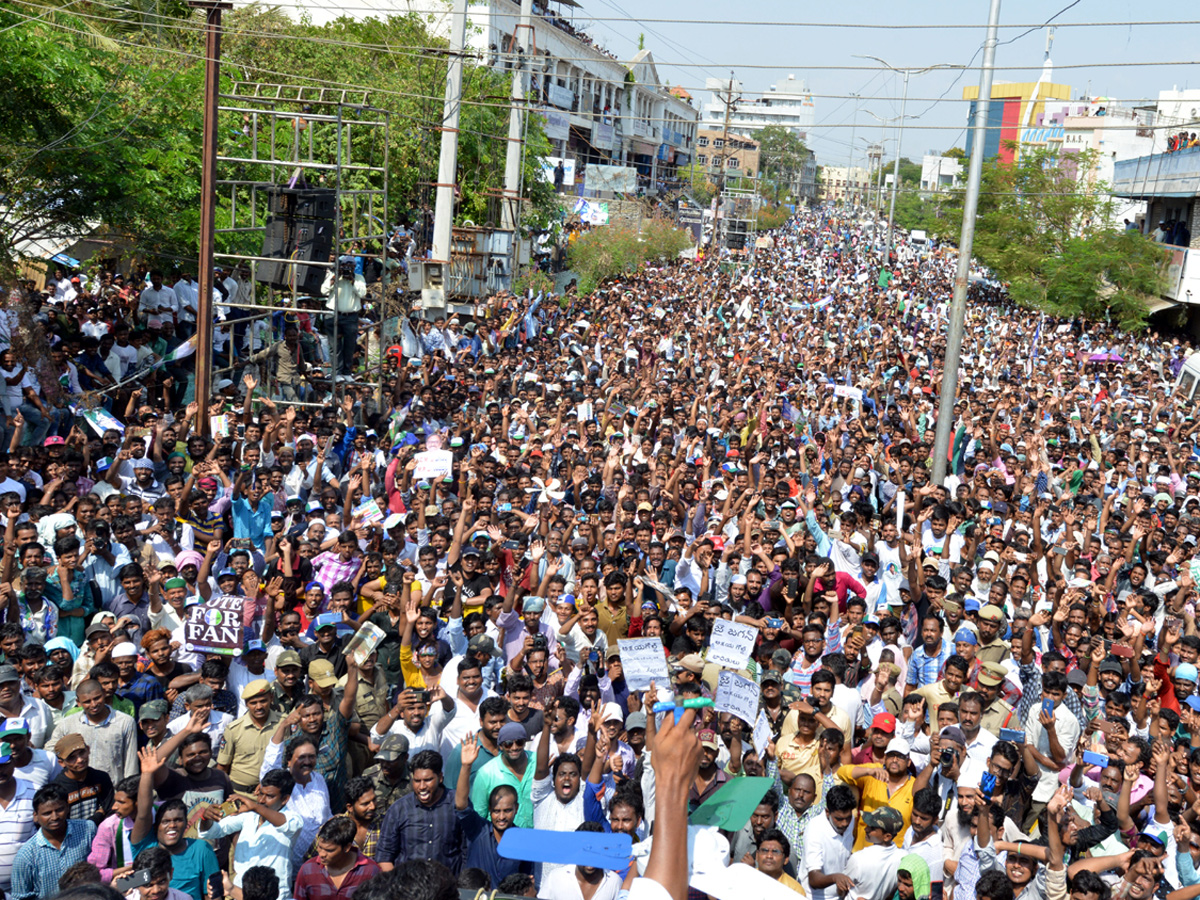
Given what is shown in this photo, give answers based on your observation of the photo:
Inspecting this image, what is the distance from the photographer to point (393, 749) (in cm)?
514

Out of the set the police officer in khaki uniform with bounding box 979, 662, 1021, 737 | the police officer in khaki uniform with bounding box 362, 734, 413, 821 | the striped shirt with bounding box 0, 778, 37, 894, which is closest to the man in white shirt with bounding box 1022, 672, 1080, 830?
the police officer in khaki uniform with bounding box 979, 662, 1021, 737

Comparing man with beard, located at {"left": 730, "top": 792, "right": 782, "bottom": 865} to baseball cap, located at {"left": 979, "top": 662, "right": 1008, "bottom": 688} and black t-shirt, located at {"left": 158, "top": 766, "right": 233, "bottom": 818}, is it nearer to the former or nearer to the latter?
baseball cap, located at {"left": 979, "top": 662, "right": 1008, "bottom": 688}

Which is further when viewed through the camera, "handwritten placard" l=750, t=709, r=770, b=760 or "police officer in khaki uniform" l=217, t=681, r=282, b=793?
"handwritten placard" l=750, t=709, r=770, b=760

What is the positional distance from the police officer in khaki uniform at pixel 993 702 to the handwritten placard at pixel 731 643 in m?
1.25

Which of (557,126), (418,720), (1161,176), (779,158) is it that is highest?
(779,158)

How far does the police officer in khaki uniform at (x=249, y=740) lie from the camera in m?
5.36

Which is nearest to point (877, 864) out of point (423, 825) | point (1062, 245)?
point (423, 825)

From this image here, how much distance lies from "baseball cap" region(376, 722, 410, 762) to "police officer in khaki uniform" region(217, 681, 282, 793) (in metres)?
0.58

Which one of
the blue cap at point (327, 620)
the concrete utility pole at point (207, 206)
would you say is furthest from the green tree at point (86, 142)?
the blue cap at point (327, 620)

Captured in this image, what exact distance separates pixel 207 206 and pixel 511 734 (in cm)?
651

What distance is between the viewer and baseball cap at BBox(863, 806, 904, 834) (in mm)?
4938

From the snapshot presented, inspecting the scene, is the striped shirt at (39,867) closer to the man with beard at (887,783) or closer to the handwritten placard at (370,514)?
the man with beard at (887,783)

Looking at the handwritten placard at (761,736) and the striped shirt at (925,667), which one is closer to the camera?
the handwritten placard at (761,736)

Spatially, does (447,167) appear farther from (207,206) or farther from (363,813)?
(363,813)
